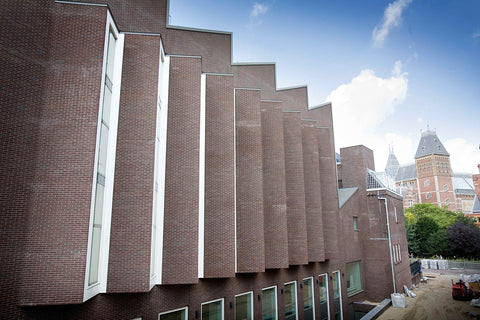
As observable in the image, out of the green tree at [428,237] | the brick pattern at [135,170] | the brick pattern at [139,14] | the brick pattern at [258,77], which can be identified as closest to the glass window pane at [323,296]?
the brick pattern at [258,77]

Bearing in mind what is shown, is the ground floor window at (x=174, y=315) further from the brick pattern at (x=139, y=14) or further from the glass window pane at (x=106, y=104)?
the brick pattern at (x=139, y=14)

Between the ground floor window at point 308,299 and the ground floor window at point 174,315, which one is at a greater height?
the ground floor window at point 174,315

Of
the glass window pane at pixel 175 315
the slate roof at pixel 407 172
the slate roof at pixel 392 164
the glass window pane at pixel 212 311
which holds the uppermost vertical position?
the slate roof at pixel 392 164

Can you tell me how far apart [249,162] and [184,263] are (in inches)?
218

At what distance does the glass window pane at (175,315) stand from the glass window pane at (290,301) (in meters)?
7.10

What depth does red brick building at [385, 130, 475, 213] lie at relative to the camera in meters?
94.8

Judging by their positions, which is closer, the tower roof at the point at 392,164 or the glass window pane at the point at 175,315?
the glass window pane at the point at 175,315

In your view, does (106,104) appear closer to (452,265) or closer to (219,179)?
(219,179)

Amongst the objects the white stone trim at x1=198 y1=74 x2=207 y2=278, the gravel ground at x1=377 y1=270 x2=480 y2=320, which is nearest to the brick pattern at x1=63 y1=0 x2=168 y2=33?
the white stone trim at x1=198 y1=74 x2=207 y2=278

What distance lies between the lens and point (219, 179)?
12.2 meters

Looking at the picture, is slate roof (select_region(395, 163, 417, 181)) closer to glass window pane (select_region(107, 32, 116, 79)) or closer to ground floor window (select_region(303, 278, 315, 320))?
ground floor window (select_region(303, 278, 315, 320))

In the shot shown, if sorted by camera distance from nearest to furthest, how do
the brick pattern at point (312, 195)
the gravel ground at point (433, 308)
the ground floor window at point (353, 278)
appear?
1. the brick pattern at point (312, 195)
2. the gravel ground at point (433, 308)
3. the ground floor window at point (353, 278)

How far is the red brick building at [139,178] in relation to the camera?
23.0ft

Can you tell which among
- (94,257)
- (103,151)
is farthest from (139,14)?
(94,257)
